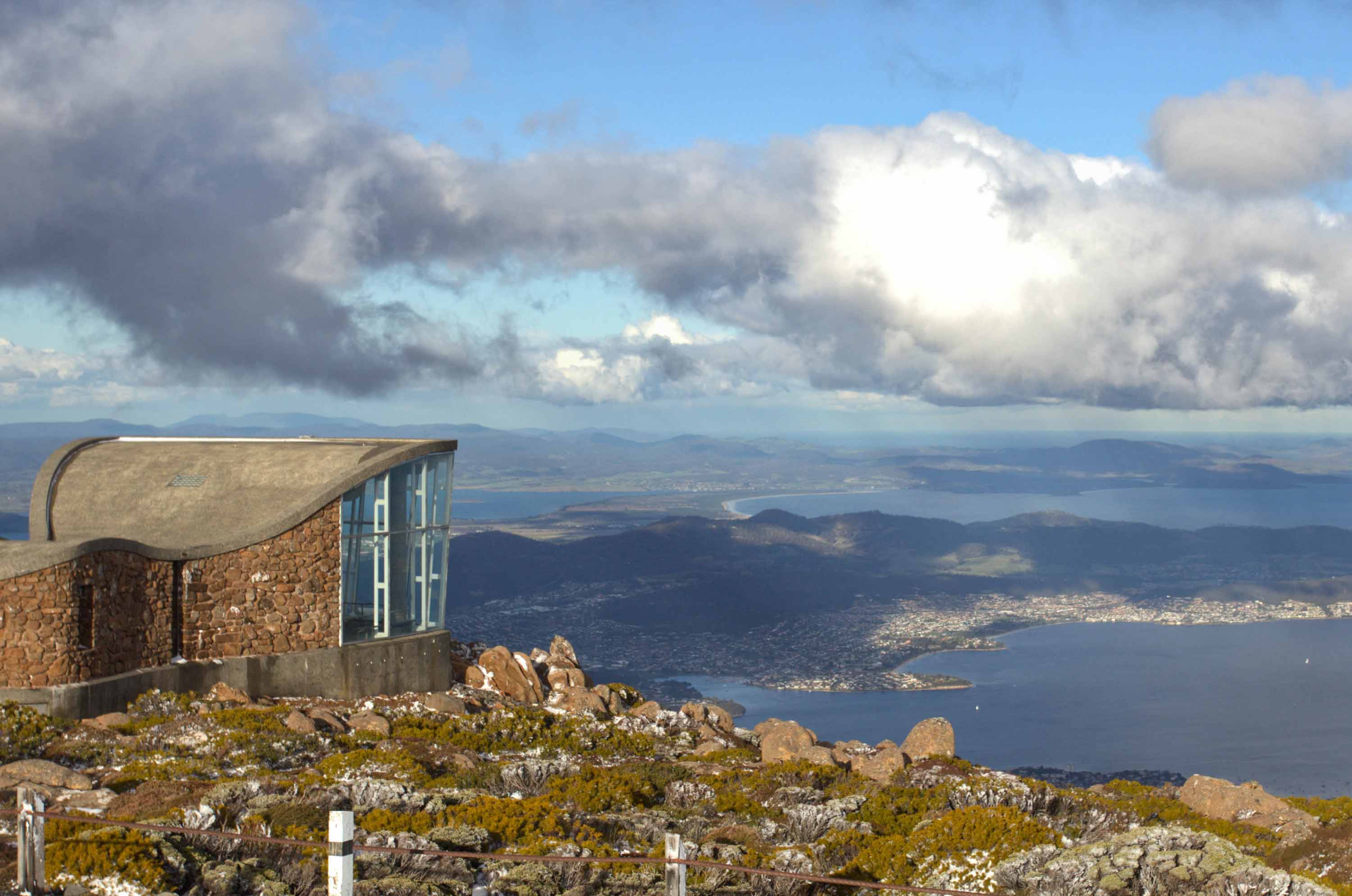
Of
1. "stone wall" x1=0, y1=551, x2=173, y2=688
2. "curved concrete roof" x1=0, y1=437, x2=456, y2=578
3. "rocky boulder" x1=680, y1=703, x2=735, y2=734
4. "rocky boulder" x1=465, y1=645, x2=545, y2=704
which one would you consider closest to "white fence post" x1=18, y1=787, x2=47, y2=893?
"stone wall" x1=0, y1=551, x2=173, y2=688

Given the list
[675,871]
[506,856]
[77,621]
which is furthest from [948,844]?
[77,621]

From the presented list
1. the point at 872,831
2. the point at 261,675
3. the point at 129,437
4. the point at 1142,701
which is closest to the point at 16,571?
the point at 261,675

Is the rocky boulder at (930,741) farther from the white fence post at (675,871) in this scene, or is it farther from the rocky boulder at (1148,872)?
the white fence post at (675,871)

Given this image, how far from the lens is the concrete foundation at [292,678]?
58.7ft

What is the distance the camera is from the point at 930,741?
20.0 m

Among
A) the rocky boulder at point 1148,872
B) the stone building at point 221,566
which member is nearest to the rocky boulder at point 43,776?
the stone building at point 221,566

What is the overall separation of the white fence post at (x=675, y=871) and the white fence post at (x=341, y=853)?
A: 2069 mm

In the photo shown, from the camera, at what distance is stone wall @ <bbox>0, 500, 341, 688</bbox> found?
1777 centimetres

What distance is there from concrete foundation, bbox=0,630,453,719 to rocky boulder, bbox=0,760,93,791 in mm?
4485

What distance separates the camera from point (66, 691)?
1783 cm

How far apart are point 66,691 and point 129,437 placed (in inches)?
352

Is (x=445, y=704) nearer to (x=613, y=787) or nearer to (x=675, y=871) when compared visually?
(x=613, y=787)

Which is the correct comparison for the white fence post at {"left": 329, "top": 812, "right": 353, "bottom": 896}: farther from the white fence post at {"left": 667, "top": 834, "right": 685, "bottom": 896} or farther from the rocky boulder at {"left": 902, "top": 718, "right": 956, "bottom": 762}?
the rocky boulder at {"left": 902, "top": 718, "right": 956, "bottom": 762}

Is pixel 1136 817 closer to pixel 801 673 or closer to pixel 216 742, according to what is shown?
pixel 216 742
